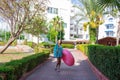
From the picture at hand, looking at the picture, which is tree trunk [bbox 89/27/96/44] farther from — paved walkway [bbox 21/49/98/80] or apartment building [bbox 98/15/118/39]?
apartment building [bbox 98/15/118/39]

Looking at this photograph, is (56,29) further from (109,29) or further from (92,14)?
(109,29)

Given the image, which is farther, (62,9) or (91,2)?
(62,9)

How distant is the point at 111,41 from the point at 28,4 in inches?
1500

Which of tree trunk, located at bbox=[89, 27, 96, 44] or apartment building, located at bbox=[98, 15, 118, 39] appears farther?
apartment building, located at bbox=[98, 15, 118, 39]

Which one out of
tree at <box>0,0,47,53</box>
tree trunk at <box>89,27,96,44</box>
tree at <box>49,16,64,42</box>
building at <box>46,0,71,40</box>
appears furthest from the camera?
building at <box>46,0,71,40</box>

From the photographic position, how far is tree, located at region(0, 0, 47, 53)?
32344 mm

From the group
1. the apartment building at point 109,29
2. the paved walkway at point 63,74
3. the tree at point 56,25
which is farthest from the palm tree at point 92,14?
the apartment building at point 109,29

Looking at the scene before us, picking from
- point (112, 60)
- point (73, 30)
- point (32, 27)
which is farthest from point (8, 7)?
point (73, 30)

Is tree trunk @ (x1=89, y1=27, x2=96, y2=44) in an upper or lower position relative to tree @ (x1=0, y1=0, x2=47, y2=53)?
lower

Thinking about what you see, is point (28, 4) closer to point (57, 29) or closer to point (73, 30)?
point (57, 29)

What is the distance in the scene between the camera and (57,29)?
83.1 meters

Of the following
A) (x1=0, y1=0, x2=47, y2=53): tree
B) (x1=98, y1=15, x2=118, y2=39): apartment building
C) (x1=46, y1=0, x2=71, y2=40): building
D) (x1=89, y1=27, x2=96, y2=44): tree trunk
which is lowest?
(x1=89, y1=27, x2=96, y2=44): tree trunk

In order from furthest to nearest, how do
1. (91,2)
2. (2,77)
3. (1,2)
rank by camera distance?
(91,2), (1,2), (2,77)

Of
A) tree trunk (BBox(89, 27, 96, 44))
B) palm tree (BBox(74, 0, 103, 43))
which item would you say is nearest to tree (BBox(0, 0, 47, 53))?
palm tree (BBox(74, 0, 103, 43))
